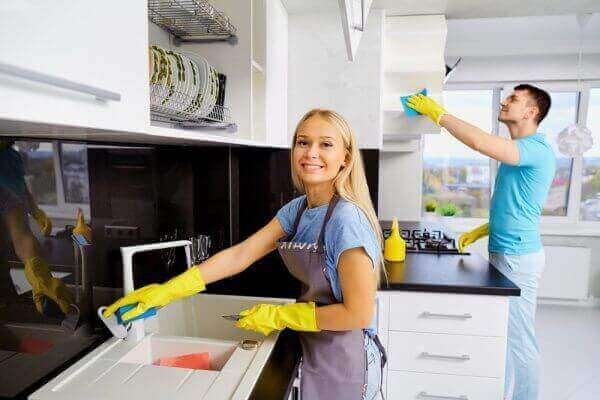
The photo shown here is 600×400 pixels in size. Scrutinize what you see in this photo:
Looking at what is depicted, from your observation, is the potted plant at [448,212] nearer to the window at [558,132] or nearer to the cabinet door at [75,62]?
the window at [558,132]

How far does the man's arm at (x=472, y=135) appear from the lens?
1.86m

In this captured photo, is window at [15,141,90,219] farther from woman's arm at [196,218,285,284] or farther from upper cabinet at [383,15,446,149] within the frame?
upper cabinet at [383,15,446,149]

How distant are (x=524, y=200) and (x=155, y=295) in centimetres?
172

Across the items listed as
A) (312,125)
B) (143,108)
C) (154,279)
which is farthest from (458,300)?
(143,108)

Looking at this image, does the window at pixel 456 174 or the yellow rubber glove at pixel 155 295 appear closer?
the yellow rubber glove at pixel 155 295

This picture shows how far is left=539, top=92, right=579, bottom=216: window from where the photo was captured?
13.6 ft

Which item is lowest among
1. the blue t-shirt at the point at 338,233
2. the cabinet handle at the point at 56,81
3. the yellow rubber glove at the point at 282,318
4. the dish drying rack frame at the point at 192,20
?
the yellow rubber glove at the point at 282,318

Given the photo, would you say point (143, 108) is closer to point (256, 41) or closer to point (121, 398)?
point (121, 398)

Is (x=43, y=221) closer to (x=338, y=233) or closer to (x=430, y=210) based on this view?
(x=338, y=233)

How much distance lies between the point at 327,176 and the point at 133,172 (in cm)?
64

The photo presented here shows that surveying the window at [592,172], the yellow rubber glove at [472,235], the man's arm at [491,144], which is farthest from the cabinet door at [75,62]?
the window at [592,172]

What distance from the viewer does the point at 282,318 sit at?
3.67 feet

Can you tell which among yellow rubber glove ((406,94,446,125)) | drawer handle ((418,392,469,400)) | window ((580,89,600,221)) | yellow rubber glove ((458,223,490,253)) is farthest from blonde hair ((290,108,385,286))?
window ((580,89,600,221))

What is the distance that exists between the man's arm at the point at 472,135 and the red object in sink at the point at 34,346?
1745mm
